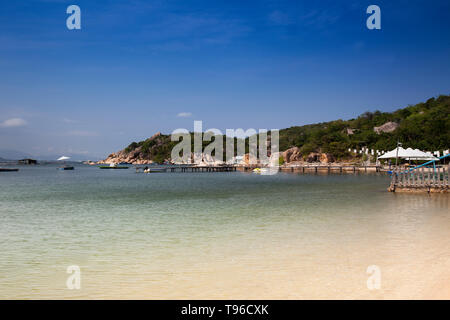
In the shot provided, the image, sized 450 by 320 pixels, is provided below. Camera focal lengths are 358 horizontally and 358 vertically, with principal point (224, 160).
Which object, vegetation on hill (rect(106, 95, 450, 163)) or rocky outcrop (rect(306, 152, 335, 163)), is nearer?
vegetation on hill (rect(106, 95, 450, 163))

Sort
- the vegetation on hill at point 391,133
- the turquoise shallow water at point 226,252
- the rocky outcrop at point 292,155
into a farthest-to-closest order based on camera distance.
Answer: the rocky outcrop at point 292,155
the vegetation on hill at point 391,133
the turquoise shallow water at point 226,252

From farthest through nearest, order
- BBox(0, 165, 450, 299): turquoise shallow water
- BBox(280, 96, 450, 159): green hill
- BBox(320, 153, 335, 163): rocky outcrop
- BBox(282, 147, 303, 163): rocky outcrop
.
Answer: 1. BBox(282, 147, 303, 163): rocky outcrop
2. BBox(320, 153, 335, 163): rocky outcrop
3. BBox(280, 96, 450, 159): green hill
4. BBox(0, 165, 450, 299): turquoise shallow water

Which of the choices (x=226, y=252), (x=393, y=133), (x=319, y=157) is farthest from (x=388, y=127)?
(x=226, y=252)

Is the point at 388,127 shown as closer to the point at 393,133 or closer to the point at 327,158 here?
the point at 393,133

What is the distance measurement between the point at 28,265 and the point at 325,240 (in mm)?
8244

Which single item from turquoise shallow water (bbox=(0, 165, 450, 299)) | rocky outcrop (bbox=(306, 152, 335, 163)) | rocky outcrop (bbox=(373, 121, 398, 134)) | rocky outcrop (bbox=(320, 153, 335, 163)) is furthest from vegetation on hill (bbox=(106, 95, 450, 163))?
turquoise shallow water (bbox=(0, 165, 450, 299))

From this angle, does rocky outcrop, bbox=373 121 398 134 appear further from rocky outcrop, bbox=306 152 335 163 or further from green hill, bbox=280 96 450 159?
rocky outcrop, bbox=306 152 335 163

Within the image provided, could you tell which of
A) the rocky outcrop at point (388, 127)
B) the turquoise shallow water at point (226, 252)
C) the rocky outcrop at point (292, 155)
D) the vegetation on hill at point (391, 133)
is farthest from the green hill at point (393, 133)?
the turquoise shallow water at point (226, 252)

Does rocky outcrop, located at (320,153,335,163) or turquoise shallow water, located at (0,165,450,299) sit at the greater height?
rocky outcrop, located at (320,153,335,163)

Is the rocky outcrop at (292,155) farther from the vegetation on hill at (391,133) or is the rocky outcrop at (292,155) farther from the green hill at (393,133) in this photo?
the green hill at (393,133)

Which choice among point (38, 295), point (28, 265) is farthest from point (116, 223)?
point (38, 295)

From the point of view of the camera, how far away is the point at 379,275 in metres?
7.42

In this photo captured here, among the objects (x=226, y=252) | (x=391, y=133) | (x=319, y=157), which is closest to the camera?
(x=226, y=252)
